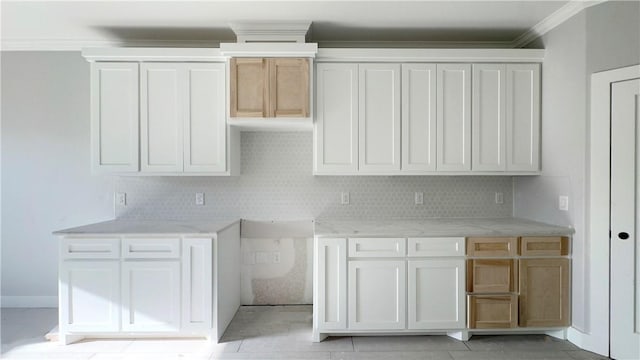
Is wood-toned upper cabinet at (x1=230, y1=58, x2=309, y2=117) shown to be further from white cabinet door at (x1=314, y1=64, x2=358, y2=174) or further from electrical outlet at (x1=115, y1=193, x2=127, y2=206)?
electrical outlet at (x1=115, y1=193, x2=127, y2=206)

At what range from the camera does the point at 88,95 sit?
10.7 feet

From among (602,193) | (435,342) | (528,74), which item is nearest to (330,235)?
(435,342)

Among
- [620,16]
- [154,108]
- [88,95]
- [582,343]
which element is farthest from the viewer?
[88,95]

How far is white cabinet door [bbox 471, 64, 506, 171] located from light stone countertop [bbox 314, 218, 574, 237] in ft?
1.64

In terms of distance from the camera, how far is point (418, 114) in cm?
289

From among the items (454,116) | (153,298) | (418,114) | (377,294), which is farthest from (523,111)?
(153,298)

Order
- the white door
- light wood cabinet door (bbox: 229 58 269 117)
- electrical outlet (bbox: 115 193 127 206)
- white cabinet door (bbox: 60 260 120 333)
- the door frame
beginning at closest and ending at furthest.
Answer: the white door → the door frame → white cabinet door (bbox: 60 260 120 333) → light wood cabinet door (bbox: 229 58 269 117) → electrical outlet (bbox: 115 193 127 206)

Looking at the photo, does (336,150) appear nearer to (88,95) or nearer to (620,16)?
(620,16)

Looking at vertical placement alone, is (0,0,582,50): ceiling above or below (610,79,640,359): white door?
above

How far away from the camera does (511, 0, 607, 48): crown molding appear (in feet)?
8.19

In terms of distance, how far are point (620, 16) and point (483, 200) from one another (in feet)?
5.59

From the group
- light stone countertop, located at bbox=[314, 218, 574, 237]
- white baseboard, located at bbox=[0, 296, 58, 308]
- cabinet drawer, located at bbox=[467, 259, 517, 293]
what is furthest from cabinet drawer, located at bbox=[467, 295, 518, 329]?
white baseboard, located at bbox=[0, 296, 58, 308]

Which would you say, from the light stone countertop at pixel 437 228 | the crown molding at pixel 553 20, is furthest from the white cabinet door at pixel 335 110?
the crown molding at pixel 553 20

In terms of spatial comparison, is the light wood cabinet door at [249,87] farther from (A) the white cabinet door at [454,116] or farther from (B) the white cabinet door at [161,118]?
(A) the white cabinet door at [454,116]
